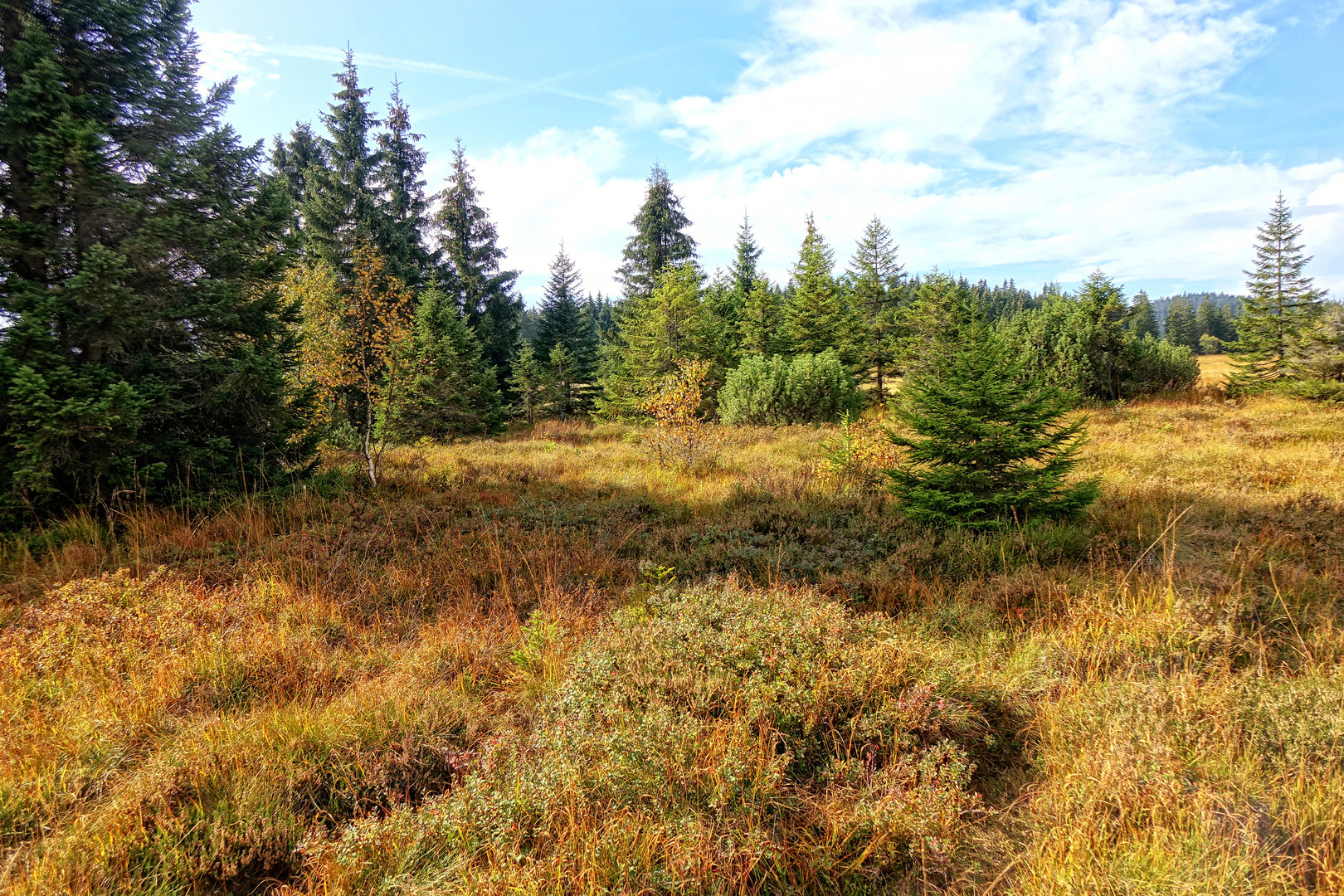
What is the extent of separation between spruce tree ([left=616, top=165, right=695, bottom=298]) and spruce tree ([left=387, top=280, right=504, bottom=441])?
11172mm

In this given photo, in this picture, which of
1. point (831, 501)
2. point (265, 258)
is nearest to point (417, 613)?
point (831, 501)

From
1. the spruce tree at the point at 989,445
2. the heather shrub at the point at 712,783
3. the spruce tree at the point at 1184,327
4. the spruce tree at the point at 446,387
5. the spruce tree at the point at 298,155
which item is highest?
the spruce tree at the point at 298,155

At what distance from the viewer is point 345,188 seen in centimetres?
2127

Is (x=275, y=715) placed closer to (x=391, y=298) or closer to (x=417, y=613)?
(x=417, y=613)

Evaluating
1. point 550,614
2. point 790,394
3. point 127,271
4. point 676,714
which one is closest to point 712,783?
point 676,714

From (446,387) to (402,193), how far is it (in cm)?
1127

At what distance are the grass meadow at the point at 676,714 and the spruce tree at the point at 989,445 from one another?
0.49 meters

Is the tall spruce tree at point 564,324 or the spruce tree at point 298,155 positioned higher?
the spruce tree at point 298,155

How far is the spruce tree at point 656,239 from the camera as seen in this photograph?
2828cm

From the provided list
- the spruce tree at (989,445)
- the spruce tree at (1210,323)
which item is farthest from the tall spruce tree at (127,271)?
the spruce tree at (1210,323)

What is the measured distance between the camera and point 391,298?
10609mm

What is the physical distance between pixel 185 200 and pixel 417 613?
7.00 meters

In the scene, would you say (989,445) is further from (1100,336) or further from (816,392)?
(1100,336)

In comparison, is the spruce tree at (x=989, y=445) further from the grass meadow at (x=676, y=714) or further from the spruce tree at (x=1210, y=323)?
the spruce tree at (x=1210, y=323)
